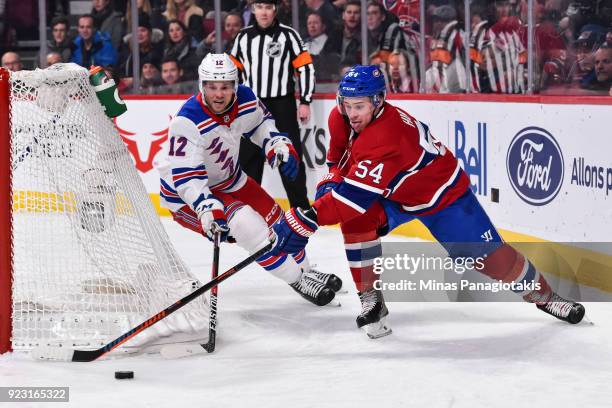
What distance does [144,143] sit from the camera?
704cm

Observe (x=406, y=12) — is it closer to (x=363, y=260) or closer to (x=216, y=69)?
(x=216, y=69)

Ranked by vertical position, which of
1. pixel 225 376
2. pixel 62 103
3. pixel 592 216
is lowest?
pixel 225 376

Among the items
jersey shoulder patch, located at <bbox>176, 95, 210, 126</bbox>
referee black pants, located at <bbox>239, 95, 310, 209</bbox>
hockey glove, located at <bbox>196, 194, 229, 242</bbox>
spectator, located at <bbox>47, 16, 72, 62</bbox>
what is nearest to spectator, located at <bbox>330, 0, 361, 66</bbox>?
referee black pants, located at <bbox>239, 95, 310, 209</bbox>

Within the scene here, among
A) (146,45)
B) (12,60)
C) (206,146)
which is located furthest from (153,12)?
(206,146)

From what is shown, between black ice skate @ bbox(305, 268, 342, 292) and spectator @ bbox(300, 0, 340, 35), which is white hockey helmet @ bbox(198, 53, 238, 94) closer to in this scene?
black ice skate @ bbox(305, 268, 342, 292)

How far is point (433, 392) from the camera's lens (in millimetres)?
3068

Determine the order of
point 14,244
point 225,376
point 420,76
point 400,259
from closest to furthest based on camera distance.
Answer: point 225,376 < point 14,244 < point 400,259 < point 420,76

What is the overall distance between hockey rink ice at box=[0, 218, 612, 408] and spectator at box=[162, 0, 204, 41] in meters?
3.08

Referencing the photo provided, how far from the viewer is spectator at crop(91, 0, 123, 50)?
728 cm

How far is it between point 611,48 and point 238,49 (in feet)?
7.67

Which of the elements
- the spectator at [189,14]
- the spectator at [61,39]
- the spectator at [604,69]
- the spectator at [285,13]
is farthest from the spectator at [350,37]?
the spectator at [604,69]

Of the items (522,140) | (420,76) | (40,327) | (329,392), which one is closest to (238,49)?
(420,76)

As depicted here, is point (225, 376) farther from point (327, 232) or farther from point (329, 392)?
point (327, 232)

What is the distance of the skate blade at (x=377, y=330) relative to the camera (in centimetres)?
379
